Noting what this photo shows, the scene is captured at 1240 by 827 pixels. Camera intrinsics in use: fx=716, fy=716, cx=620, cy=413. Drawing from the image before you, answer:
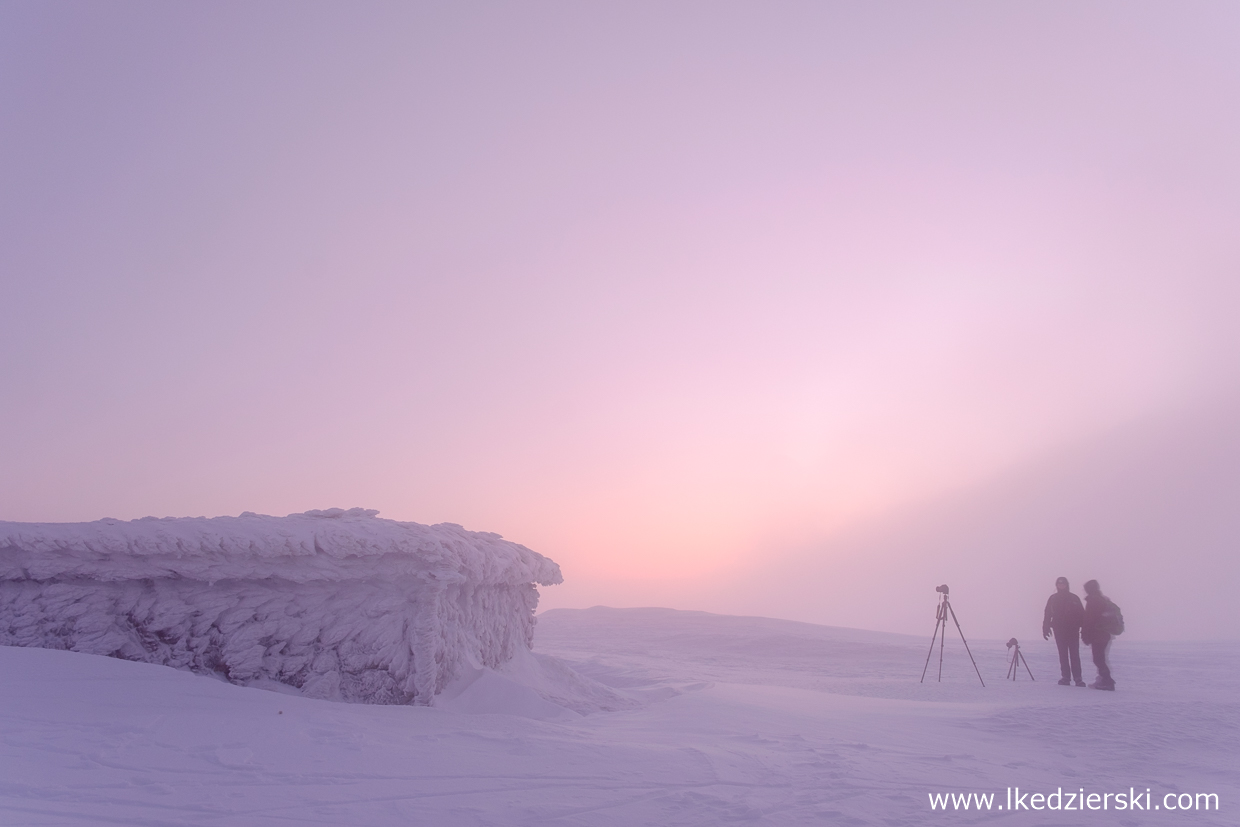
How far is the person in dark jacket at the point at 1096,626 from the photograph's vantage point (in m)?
10.7

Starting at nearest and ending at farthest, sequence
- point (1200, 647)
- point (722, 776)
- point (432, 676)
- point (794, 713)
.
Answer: point (722, 776), point (432, 676), point (794, 713), point (1200, 647)

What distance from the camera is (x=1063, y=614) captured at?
11.4 meters

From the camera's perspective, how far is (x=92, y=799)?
12.6 feet

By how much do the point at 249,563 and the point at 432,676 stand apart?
6.52ft

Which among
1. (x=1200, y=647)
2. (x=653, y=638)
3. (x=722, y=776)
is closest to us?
(x=722, y=776)

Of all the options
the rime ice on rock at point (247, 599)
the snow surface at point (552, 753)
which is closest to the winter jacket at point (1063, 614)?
the snow surface at point (552, 753)

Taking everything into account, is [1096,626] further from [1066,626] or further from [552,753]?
[552,753]

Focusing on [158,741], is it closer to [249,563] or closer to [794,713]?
[249,563]

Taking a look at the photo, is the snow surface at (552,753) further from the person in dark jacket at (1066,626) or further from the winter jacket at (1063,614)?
the winter jacket at (1063,614)

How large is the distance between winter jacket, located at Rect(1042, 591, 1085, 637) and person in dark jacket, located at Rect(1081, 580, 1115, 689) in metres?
0.17

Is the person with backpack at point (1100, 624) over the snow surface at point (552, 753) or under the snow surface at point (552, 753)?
over

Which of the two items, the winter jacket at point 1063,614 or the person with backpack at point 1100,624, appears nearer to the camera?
the person with backpack at point 1100,624

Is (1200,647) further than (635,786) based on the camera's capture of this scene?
Yes

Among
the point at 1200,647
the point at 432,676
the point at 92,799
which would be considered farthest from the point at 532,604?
the point at 1200,647
